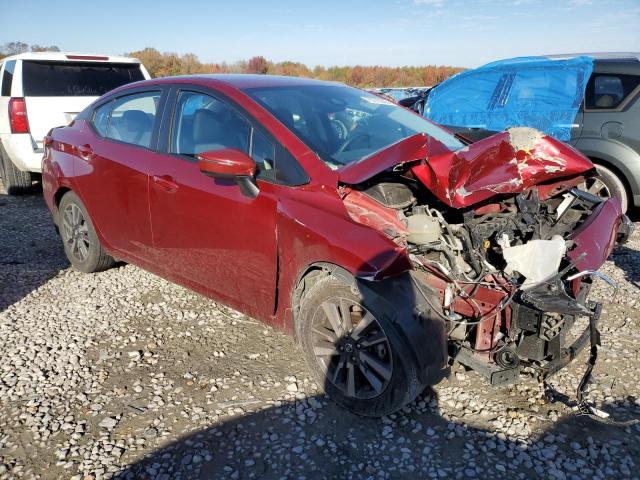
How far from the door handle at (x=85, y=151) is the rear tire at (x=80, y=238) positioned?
0.42 meters

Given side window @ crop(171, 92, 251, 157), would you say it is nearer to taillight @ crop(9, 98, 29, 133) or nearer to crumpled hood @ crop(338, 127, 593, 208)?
crumpled hood @ crop(338, 127, 593, 208)

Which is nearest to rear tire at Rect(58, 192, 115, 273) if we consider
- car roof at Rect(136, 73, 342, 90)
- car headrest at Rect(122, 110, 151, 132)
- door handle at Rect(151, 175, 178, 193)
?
car headrest at Rect(122, 110, 151, 132)

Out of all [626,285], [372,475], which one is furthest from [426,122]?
[372,475]

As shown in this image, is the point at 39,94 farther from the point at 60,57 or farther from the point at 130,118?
the point at 130,118

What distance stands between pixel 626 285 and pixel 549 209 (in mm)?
1645

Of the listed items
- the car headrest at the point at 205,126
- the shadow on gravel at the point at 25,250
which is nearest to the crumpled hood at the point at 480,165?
the car headrest at the point at 205,126

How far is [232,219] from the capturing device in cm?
307

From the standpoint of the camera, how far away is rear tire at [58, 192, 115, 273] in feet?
14.7

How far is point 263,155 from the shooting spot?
3.04 m

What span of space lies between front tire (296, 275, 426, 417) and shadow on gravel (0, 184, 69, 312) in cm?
284

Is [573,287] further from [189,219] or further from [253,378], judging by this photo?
[189,219]

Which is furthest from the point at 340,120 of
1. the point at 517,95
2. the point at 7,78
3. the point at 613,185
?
the point at 7,78

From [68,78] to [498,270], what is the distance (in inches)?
270

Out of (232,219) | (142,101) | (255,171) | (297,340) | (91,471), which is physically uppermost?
(142,101)
